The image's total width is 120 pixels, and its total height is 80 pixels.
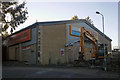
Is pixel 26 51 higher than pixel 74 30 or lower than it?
lower

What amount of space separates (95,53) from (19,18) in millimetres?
19116

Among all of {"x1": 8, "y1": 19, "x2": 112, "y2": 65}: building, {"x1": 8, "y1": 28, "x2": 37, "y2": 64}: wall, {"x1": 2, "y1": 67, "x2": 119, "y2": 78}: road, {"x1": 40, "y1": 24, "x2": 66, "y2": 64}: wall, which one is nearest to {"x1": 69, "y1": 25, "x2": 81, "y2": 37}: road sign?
{"x1": 8, "y1": 19, "x2": 112, "y2": 65}: building

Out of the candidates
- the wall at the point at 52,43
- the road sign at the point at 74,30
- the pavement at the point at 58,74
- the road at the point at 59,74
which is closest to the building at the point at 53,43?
the wall at the point at 52,43

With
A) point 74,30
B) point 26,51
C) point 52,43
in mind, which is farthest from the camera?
point 26,51

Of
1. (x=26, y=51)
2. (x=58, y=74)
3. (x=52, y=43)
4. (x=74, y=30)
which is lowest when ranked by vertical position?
(x=58, y=74)

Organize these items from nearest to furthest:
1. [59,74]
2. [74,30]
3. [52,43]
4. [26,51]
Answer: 1. [59,74]
2. [52,43]
3. [74,30]
4. [26,51]

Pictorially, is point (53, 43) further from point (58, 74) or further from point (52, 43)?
point (58, 74)

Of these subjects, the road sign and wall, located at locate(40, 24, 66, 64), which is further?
the road sign

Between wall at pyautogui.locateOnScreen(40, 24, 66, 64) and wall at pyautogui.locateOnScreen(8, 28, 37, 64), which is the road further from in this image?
wall at pyautogui.locateOnScreen(8, 28, 37, 64)

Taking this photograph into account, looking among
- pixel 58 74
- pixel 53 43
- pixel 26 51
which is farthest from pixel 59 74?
pixel 26 51

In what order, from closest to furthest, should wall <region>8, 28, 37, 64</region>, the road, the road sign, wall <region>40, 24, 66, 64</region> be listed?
the road, wall <region>40, 24, 66, 64</region>, the road sign, wall <region>8, 28, 37, 64</region>

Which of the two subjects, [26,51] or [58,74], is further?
[26,51]

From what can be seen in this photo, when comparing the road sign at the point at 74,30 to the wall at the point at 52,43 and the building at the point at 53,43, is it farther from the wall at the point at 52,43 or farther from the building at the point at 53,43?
the wall at the point at 52,43

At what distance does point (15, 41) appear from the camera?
40.9 metres
